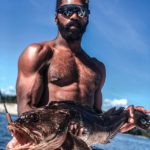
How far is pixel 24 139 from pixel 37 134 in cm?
13

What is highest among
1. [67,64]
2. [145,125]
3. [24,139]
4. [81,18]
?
[81,18]

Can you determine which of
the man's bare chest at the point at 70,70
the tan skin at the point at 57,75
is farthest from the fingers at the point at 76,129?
the man's bare chest at the point at 70,70

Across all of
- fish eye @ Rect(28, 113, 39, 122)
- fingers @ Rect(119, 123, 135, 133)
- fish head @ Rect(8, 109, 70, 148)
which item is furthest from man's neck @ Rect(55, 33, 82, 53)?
fish eye @ Rect(28, 113, 39, 122)

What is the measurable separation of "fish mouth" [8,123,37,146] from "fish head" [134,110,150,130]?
117 inches

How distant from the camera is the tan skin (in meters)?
6.08

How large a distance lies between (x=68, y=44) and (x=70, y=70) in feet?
1.41

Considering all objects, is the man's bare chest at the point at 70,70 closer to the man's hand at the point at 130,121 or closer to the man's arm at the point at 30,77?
the man's arm at the point at 30,77

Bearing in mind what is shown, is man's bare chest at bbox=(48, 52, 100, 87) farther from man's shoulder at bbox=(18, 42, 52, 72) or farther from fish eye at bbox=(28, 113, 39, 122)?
fish eye at bbox=(28, 113, 39, 122)

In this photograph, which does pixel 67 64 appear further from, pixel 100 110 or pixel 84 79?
pixel 100 110

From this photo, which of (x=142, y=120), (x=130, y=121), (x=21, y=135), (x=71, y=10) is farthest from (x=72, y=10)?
(x=21, y=135)

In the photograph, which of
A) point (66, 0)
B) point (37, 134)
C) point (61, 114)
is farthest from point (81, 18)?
point (37, 134)

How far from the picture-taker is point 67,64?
6512mm

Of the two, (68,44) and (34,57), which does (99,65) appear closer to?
(68,44)

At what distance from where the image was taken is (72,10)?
6.41 metres
